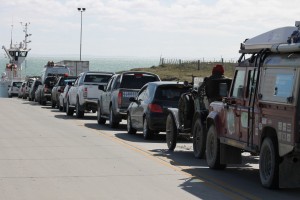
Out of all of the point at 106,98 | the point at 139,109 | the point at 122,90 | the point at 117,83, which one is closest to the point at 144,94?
the point at 139,109

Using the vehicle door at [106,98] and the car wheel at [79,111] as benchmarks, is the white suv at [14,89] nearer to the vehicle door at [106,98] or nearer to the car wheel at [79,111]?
the car wheel at [79,111]

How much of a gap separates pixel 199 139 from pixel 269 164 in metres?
4.22

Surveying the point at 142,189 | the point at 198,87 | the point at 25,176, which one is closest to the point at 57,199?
the point at 142,189

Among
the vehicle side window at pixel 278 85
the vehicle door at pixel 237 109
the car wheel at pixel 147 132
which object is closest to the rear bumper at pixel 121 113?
the car wheel at pixel 147 132

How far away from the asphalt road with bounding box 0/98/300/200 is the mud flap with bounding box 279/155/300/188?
150mm

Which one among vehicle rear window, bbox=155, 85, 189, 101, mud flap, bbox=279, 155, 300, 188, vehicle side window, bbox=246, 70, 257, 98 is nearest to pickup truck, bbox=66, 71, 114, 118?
vehicle rear window, bbox=155, 85, 189, 101

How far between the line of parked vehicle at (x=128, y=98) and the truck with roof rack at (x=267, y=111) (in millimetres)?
5247

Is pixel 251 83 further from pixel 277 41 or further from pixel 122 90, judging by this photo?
pixel 122 90

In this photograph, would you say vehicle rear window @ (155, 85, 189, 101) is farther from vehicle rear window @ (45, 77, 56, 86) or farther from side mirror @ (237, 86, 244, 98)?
vehicle rear window @ (45, 77, 56, 86)

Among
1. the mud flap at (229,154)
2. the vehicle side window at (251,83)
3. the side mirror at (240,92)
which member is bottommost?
the mud flap at (229,154)

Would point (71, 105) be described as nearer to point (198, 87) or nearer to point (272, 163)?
point (198, 87)

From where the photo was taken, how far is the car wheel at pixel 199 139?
15945mm

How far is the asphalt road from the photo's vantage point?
451 inches

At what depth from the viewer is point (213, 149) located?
581 inches
